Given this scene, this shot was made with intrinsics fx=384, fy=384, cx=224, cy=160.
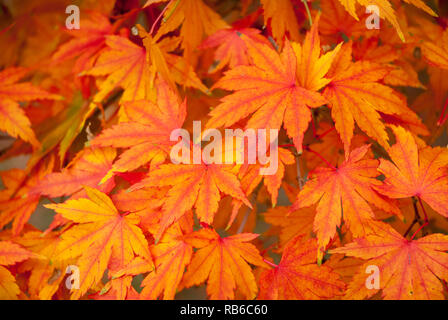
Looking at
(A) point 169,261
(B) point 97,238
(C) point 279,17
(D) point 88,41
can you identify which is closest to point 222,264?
(A) point 169,261

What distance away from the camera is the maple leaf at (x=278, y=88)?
1.85 feet

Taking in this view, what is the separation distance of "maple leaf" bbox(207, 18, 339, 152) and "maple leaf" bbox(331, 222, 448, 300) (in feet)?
0.61

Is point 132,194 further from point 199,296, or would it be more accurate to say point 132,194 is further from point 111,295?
point 199,296

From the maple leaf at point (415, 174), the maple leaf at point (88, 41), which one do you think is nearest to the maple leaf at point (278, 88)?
the maple leaf at point (415, 174)

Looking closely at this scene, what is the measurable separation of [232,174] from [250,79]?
0.15 m

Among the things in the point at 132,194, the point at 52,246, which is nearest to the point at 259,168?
the point at 132,194

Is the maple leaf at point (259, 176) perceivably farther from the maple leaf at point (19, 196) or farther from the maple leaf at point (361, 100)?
the maple leaf at point (19, 196)

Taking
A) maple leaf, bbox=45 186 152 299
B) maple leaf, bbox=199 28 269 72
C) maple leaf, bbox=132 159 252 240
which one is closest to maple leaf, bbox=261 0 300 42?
maple leaf, bbox=199 28 269 72

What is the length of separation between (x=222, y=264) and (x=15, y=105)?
0.51 metres

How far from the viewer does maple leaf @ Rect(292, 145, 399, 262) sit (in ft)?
1.86

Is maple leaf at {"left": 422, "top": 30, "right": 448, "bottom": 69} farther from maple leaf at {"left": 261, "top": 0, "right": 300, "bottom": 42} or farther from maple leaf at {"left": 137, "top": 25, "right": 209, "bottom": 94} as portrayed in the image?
maple leaf at {"left": 137, "top": 25, "right": 209, "bottom": 94}

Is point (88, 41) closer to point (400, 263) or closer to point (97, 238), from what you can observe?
point (97, 238)

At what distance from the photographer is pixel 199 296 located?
4.19 ft

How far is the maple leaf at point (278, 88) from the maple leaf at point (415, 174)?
153mm
